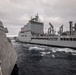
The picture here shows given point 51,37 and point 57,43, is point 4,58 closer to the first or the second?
point 57,43

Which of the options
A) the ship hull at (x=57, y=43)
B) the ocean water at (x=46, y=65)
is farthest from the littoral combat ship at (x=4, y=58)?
the ship hull at (x=57, y=43)

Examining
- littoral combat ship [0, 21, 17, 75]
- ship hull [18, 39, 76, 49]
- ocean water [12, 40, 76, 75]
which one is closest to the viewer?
littoral combat ship [0, 21, 17, 75]

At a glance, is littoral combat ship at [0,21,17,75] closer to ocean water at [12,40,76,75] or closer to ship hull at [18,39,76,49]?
ocean water at [12,40,76,75]

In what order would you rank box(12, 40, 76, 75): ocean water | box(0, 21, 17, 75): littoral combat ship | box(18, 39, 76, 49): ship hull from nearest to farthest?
box(0, 21, 17, 75): littoral combat ship
box(12, 40, 76, 75): ocean water
box(18, 39, 76, 49): ship hull

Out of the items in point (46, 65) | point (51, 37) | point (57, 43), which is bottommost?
point (46, 65)

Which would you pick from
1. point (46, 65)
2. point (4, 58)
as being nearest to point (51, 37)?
point (46, 65)

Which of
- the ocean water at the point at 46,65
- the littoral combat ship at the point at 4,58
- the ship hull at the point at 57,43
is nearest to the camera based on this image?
the littoral combat ship at the point at 4,58

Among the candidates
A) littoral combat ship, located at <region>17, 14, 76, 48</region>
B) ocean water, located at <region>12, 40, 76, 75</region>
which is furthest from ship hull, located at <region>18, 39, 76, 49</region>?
ocean water, located at <region>12, 40, 76, 75</region>

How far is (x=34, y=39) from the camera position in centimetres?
4666

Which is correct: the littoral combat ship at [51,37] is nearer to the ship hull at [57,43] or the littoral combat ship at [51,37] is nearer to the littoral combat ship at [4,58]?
the ship hull at [57,43]

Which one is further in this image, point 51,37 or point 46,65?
point 51,37

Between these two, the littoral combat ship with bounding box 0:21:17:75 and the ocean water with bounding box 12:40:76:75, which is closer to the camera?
the littoral combat ship with bounding box 0:21:17:75

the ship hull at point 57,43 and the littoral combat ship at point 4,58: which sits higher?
the littoral combat ship at point 4,58

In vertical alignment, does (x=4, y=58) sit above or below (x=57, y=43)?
above
